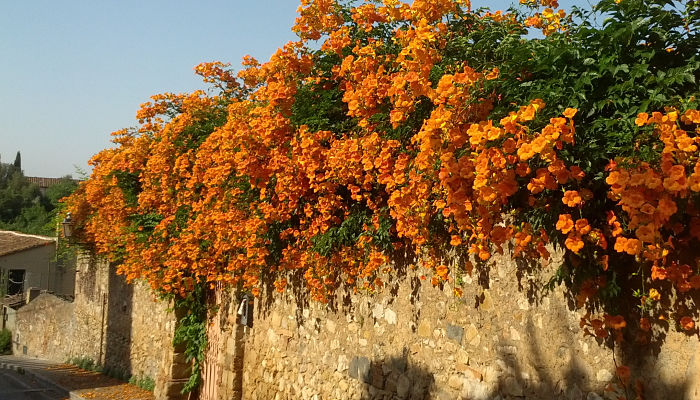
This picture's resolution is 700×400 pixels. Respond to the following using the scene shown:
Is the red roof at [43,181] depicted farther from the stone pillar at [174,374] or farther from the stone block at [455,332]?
the stone block at [455,332]

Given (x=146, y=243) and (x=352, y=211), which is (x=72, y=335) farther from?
(x=352, y=211)

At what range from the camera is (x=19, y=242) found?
3025cm

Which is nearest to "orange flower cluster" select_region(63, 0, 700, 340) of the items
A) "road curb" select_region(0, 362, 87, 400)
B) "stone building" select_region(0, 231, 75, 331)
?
"road curb" select_region(0, 362, 87, 400)

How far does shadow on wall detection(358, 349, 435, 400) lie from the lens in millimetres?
4871

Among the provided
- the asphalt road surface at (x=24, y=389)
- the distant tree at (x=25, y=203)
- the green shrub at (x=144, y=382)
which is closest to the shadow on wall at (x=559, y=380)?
the green shrub at (x=144, y=382)

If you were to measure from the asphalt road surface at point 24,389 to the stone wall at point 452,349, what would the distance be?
7498 mm

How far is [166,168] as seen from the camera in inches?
389

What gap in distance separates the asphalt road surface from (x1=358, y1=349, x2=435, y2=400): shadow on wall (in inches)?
368

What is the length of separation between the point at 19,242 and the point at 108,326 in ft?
62.2

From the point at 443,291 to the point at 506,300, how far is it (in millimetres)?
689

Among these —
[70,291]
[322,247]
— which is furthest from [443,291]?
[70,291]

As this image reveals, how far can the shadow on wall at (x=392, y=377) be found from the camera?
16.0ft

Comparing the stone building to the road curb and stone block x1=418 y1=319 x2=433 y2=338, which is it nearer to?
the road curb

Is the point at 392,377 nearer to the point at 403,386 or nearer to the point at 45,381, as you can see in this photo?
the point at 403,386
